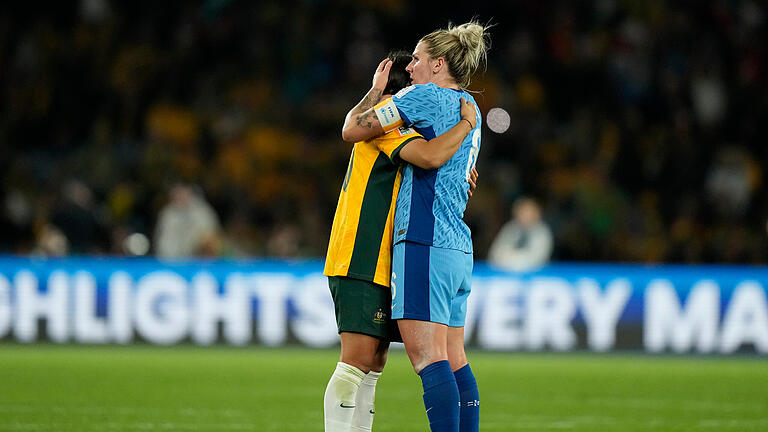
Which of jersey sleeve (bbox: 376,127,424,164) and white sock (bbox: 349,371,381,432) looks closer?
jersey sleeve (bbox: 376,127,424,164)

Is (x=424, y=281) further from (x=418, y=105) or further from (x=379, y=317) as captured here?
(x=418, y=105)

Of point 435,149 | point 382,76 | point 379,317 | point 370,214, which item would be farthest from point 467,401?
point 382,76

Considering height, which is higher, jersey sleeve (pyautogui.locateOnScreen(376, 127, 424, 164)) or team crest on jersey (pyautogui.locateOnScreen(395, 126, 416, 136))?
team crest on jersey (pyautogui.locateOnScreen(395, 126, 416, 136))

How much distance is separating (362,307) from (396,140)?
72cm

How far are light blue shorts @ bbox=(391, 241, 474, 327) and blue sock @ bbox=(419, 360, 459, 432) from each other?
0.69ft

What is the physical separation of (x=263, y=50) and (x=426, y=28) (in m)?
2.70

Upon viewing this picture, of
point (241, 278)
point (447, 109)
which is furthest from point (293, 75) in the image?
point (447, 109)

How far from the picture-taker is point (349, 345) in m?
4.79

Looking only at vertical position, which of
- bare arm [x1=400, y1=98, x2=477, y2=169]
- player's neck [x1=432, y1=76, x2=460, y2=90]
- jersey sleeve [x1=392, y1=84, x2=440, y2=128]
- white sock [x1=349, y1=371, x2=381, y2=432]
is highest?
player's neck [x1=432, y1=76, x2=460, y2=90]

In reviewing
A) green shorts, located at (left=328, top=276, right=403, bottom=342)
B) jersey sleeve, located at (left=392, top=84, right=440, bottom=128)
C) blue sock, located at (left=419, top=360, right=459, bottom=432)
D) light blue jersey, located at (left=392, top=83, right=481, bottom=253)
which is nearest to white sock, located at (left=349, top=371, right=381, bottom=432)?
green shorts, located at (left=328, top=276, right=403, bottom=342)

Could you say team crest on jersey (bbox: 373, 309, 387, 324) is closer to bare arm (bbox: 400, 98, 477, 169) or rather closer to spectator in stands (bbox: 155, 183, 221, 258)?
bare arm (bbox: 400, 98, 477, 169)

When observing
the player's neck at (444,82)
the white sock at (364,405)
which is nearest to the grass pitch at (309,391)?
the white sock at (364,405)

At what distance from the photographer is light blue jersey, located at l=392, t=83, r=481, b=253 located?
4.71m

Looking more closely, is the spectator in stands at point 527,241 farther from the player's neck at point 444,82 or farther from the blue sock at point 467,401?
the player's neck at point 444,82
